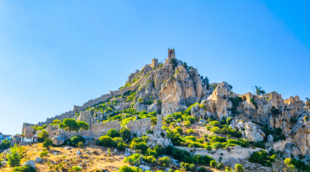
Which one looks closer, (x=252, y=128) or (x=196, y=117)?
(x=252, y=128)

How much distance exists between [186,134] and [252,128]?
14411 millimetres

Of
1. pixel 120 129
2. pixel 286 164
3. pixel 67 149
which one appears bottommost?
pixel 286 164

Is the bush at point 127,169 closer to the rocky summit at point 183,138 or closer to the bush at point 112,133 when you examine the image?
the rocky summit at point 183,138

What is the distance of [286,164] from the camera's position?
54562 millimetres

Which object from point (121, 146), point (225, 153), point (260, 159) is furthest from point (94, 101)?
point (260, 159)

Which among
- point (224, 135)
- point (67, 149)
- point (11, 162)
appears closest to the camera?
point (11, 162)

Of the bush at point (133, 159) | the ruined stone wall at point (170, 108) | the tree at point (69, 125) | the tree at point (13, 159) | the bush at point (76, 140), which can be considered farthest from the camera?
the ruined stone wall at point (170, 108)

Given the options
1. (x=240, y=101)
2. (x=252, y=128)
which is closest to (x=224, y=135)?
(x=252, y=128)

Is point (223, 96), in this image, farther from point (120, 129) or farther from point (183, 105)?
point (120, 129)

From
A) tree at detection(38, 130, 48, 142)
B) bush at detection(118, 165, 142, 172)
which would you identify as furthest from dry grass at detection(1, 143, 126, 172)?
tree at detection(38, 130, 48, 142)

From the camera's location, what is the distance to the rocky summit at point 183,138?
45156 mm

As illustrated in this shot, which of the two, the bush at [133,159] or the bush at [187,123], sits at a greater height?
the bush at [187,123]

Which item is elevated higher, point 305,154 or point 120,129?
point 120,129

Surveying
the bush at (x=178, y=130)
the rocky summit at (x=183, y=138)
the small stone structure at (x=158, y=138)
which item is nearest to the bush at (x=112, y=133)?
the rocky summit at (x=183, y=138)
